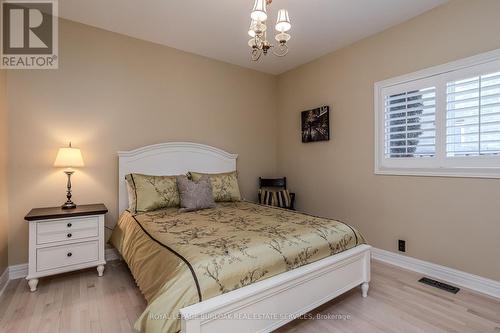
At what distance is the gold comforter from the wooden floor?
347mm

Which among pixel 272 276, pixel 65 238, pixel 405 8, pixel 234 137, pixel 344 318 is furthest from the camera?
pixel 234 137

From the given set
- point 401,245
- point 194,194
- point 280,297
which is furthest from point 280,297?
point 401,245

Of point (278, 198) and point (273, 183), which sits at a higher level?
point (273, 183)

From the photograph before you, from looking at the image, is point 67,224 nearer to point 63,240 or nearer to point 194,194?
point 63,240

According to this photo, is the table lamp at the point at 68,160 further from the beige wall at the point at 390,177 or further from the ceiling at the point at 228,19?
the beige wall at the point at 390,177

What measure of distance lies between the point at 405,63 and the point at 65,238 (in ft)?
12.9

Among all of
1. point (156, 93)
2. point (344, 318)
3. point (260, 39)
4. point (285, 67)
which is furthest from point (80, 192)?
point (285, 67)

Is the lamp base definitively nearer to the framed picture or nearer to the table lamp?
the table lamp

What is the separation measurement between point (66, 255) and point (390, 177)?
3.50m

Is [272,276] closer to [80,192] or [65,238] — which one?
[65,238]

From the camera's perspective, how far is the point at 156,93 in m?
3.34

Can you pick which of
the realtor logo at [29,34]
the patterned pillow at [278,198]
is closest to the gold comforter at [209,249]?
the patterned pillow at [278,198]

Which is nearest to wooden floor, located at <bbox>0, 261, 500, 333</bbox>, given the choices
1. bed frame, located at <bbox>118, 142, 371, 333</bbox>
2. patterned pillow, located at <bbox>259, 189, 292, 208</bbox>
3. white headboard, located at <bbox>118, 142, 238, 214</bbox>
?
bed frame, located at <bbox>118, 142, 371, 333</bbox>

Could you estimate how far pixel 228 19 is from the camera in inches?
108
